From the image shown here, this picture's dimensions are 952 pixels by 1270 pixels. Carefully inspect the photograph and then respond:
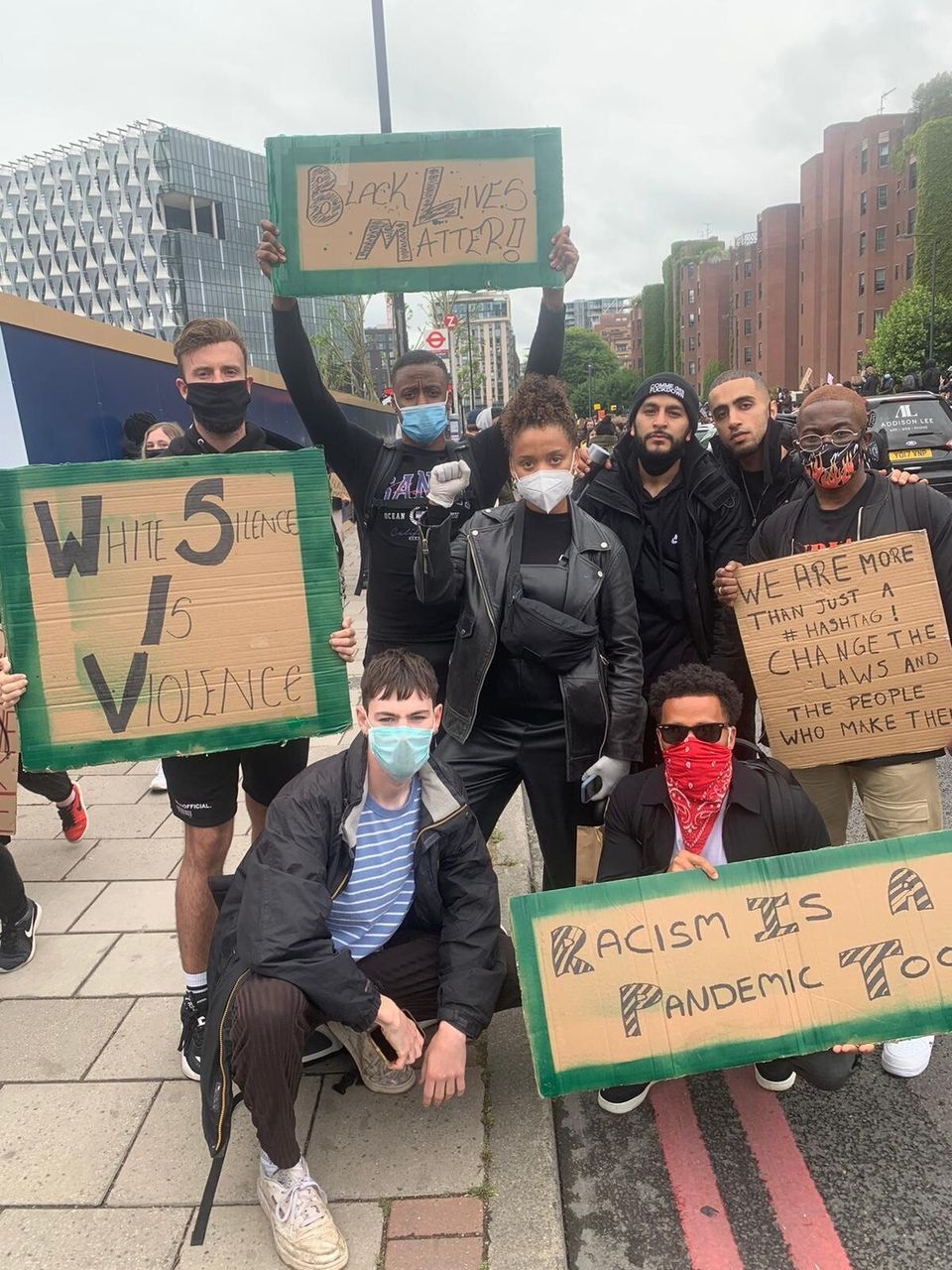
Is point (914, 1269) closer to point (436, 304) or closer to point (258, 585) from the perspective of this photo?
point (258, 585)

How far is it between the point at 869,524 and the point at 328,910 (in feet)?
6.78

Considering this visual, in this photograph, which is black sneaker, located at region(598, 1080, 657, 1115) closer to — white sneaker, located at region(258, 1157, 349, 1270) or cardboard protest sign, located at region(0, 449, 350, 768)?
white sneaker, located at region(258, 1157, 349, 1270)

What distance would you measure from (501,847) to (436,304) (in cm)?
2397

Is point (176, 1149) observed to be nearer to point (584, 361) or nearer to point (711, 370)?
point (711, 370)

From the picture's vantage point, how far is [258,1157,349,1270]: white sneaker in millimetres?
2035

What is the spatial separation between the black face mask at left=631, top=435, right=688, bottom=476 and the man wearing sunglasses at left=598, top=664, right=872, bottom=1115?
0.86 meters

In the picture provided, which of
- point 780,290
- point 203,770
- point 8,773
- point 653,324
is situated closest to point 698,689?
point 203,770

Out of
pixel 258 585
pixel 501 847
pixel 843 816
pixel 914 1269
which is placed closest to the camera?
pixel 914 1269

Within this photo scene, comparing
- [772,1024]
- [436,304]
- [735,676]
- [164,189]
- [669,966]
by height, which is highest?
[164,189]

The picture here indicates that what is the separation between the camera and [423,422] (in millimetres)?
3125

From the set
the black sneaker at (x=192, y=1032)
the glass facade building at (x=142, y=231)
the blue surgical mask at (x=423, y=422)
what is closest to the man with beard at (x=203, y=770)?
the black sneaker at (x=192, y=1032)

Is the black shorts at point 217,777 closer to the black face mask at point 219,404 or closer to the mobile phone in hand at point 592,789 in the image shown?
the mobile phone in hand at point 592,789

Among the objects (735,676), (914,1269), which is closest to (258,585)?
(735,676)

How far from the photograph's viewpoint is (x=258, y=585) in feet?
8.63
